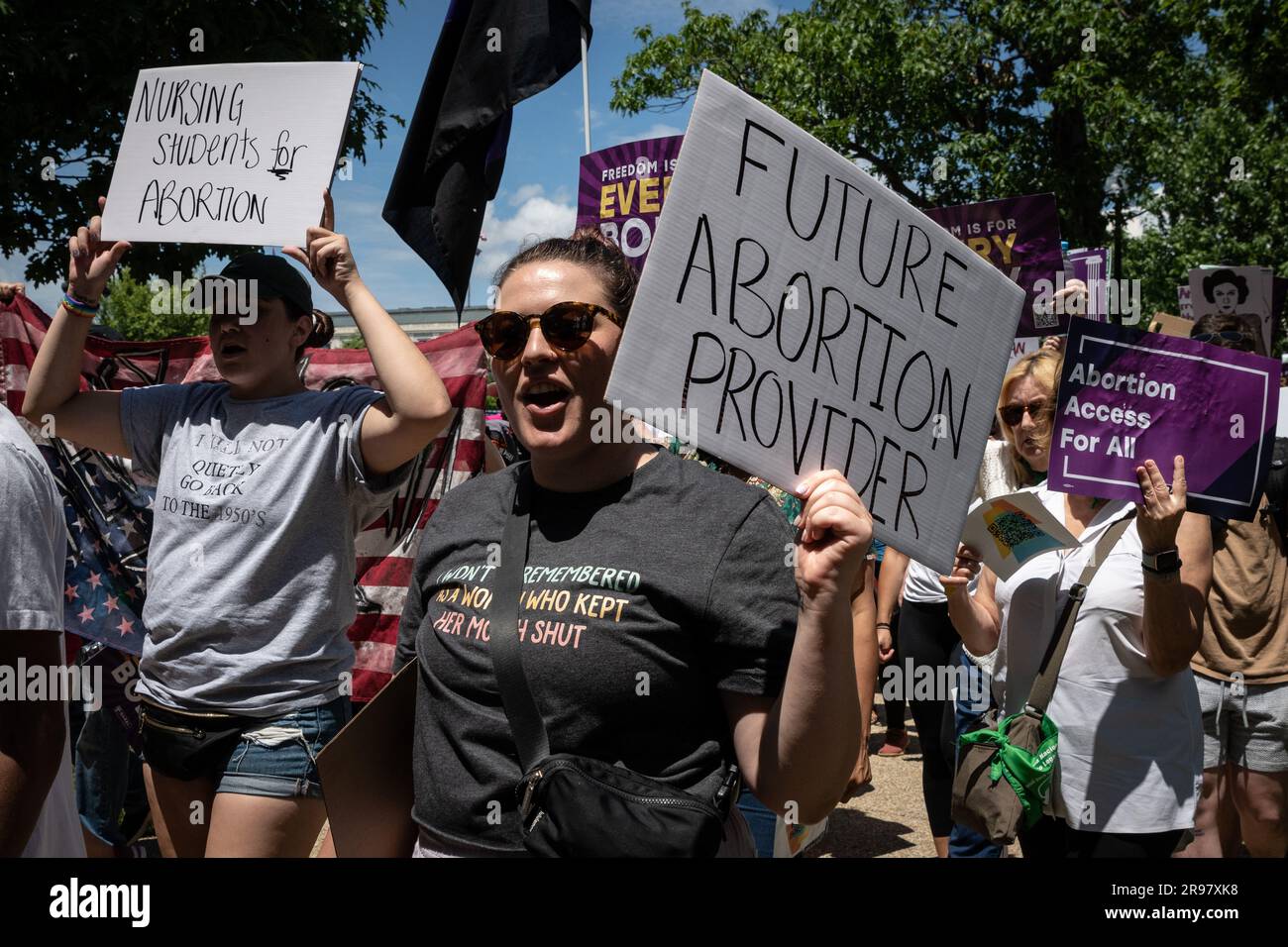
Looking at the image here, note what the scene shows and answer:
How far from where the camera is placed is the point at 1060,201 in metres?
16.0

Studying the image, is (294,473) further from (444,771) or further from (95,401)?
(444,771)

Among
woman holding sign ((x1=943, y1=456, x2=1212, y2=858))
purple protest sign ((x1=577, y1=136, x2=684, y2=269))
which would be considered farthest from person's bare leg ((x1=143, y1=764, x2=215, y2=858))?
purple protest sign ((x1=577, y1=136, x2=684, y2=269))

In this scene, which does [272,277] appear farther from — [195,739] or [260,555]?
[195,739]

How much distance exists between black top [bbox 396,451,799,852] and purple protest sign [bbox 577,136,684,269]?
180 inches

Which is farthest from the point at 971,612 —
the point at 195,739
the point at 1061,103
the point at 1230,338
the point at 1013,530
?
the point at 1061,103

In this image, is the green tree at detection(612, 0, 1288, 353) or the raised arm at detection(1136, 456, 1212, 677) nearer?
the raised arm at detection(1136, 456, 1212, 677)

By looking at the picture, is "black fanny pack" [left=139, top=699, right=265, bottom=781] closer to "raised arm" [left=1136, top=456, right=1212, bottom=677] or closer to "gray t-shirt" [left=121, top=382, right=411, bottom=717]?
"gray t-shirt" [left=121, top=382, right=411, bottom=717]

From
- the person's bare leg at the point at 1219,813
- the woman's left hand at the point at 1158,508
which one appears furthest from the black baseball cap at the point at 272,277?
the person's bare leg at the point at 1219,813

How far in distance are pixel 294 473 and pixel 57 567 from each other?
924 millimetres

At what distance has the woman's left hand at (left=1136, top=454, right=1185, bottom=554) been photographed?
261 centimetres

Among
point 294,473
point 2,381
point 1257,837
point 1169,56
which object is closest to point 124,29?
point 2,381

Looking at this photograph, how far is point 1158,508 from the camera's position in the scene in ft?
8.62

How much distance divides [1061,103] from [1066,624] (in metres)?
14.8

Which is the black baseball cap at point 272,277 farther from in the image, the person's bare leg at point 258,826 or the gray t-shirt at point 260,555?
the person's bare leg at point 258,826
